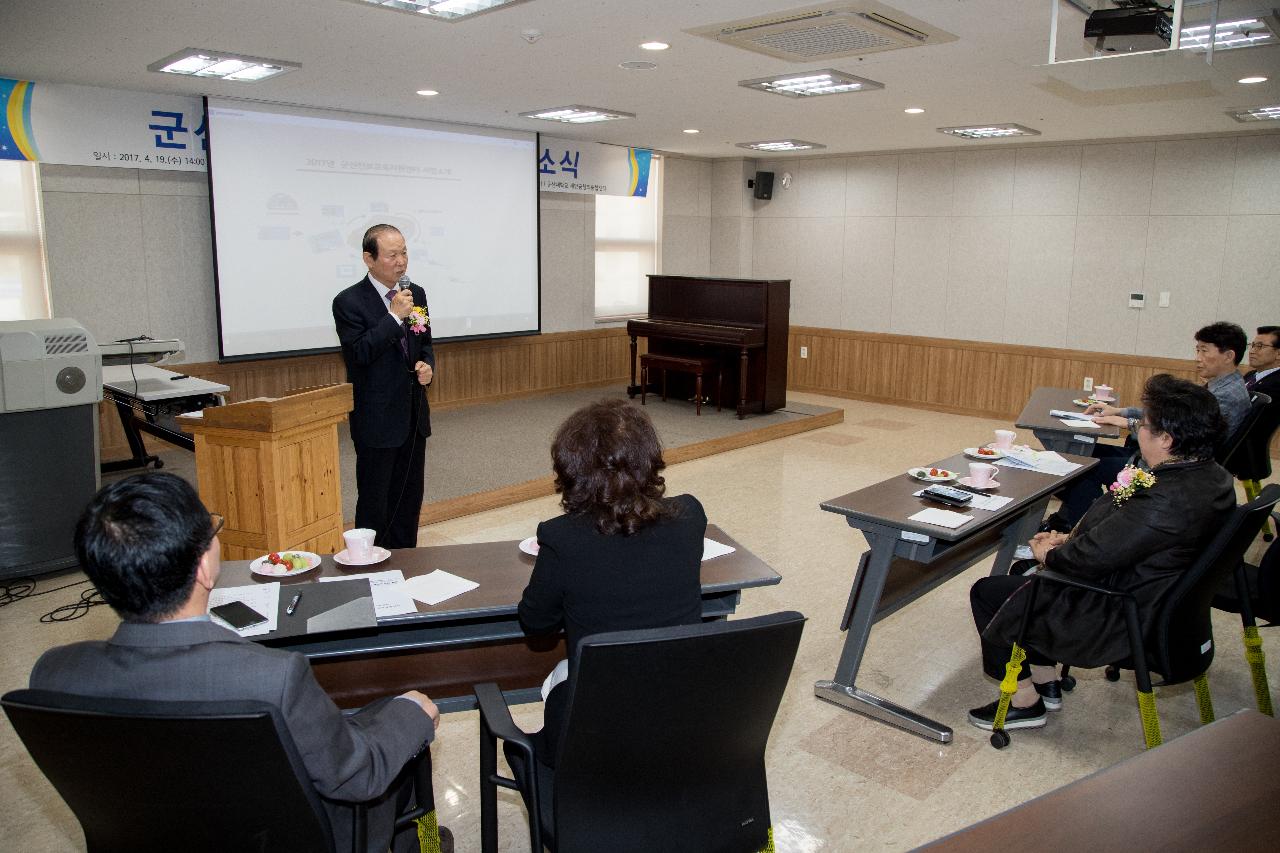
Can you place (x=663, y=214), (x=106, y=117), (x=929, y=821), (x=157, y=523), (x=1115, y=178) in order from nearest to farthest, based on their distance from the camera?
(x=157, y=523) < (x=929, y=821) < (x=106, y=117) < (x=1115, y=178) < (x=663, y=214)

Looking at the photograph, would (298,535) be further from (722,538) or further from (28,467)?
(722,538)

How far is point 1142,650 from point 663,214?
8174mm

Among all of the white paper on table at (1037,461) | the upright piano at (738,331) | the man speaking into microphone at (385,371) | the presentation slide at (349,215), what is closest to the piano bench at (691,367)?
the upright piano at (738,331)

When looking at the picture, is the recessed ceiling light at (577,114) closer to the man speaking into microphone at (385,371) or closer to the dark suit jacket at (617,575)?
the man speaking into microphone at (385,371)

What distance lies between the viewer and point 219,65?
5031 millimetres

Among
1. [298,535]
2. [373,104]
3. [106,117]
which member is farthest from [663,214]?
[298,535]

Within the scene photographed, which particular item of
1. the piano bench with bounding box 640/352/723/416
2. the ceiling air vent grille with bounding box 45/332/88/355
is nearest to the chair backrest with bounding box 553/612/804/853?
the ceiling air vent grille with bounding box 45/332/88/355

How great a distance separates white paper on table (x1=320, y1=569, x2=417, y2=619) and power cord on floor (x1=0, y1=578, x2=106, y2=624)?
2234 millimetres

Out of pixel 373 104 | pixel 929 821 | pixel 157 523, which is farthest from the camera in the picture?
pixel 373 104

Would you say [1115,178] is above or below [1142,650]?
above

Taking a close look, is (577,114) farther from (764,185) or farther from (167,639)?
(167,639)

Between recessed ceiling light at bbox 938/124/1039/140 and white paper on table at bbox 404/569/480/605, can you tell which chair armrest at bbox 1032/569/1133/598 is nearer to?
white paper on table at bbox 404/569/480/605

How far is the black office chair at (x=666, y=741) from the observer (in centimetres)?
145

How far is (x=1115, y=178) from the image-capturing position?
310 inches
